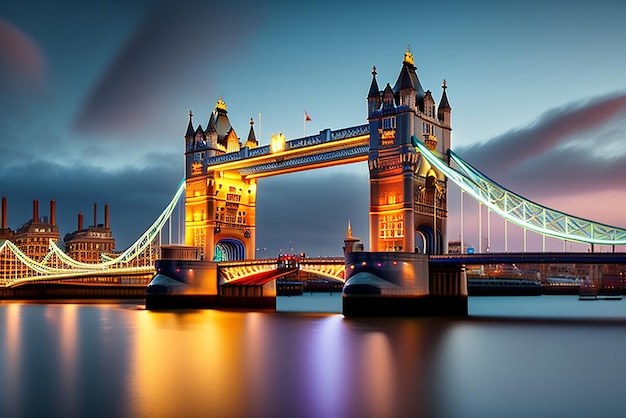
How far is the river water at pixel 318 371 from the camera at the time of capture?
57.1 feet

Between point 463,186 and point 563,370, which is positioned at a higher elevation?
point 463,186

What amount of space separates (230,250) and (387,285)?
85.5 ft

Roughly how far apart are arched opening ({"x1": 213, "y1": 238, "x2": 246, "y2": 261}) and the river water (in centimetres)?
2308

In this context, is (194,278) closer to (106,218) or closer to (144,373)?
(144,373)

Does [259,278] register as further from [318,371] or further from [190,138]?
[318,371]

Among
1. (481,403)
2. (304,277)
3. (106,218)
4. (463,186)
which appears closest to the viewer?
(481,403)

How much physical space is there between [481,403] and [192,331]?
70.3ft

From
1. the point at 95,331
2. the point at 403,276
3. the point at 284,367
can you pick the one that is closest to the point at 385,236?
the point at 403,276

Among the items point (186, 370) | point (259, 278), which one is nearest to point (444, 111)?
point (259, 278)

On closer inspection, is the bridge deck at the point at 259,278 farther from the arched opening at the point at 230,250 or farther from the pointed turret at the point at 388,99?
the pointed turret at the point at 388,99

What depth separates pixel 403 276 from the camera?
4156 centimetres

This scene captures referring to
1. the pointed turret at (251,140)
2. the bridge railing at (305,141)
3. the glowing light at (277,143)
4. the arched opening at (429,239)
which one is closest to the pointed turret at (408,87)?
the bridge railing at (305,141)

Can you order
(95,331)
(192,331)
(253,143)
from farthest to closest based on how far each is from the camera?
1. (253,143)
2. (95,331)
3. (192,331)

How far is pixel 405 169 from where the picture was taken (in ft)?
148
